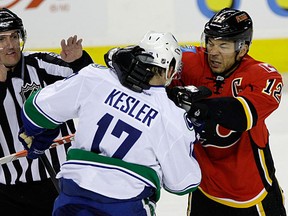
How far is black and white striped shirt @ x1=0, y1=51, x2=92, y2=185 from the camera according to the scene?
2.50 metres

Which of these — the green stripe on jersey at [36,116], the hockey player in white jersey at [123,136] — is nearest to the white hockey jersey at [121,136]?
the hockey player in white jersey at [123,136]

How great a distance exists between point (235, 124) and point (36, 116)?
588 mm

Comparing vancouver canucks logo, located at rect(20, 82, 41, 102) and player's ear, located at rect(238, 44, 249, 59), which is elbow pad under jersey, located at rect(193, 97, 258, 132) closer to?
player's ear, located at rect(238, 44, 249, 59)

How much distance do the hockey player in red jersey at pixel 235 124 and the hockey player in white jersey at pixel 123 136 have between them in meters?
0.32

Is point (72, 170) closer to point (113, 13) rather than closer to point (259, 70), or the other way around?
point (259, 70)

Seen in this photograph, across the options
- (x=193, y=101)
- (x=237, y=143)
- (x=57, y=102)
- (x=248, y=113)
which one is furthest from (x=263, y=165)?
(x=57, y=102)

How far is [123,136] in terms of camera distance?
1799 mm

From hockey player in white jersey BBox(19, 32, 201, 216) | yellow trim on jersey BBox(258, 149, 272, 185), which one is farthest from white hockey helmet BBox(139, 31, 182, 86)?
yellow trim on jersey BBox(258, 149, 272, 185)

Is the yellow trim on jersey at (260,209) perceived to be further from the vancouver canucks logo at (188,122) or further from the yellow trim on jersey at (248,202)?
the vancouver canucks logo at (188,122)

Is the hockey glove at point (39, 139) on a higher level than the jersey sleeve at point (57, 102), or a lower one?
lower

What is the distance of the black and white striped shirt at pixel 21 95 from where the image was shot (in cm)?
250

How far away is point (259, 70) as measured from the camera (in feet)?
7.43

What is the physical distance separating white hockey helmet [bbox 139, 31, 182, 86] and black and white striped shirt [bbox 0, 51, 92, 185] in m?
0.64

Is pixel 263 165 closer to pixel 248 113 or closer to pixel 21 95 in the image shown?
pixel 248 113
